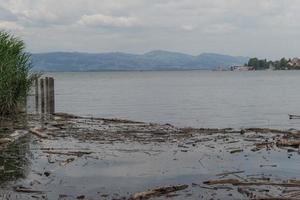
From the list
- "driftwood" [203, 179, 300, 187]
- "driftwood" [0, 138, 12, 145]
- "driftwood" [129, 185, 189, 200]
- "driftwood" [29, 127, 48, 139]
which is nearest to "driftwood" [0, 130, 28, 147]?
"driftwood" [0, 138, 12, 145]

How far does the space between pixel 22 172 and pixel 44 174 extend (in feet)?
2.03

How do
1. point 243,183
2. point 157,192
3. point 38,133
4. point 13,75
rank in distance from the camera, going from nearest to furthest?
point 157,192
point 243,183
point 38,133
point 13,75

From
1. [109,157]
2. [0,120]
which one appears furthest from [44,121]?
[109,157]

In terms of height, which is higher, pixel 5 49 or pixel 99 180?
pixel 5 49

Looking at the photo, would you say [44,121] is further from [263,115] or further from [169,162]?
[263,115]

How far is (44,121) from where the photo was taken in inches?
1101

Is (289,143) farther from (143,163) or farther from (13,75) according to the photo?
(13,75)

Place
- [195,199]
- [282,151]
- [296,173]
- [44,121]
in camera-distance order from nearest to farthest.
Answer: [195,199] → [296,173] → [282,151] → [44,121]

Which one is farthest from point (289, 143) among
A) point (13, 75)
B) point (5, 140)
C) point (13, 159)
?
point (13, 75)

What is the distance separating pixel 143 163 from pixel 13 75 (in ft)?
42.1

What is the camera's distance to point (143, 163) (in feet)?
55.8

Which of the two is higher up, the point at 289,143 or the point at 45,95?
the point at 45,95

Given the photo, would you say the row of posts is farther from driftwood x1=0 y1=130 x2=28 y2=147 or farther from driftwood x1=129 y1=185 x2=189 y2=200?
driftwood x1=129 y1=185 x2=189 y2=200

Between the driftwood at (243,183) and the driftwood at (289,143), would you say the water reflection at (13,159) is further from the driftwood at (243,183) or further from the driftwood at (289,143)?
the driftwood at (289,143)
